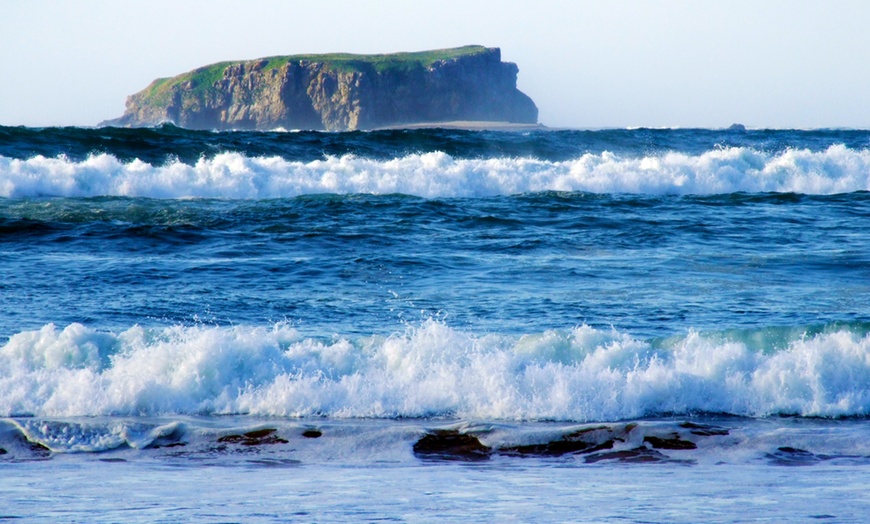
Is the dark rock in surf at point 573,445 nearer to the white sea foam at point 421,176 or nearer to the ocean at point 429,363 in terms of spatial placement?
the ocean at point 429,363

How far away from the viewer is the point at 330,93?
98.5 meters

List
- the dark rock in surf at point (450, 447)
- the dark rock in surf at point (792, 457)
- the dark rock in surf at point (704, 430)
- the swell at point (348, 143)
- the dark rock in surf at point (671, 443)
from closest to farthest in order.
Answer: the dark rock in surf at point (792, 457) → the dark rock in surf at point (450, 447) → the dark rock in surf at point (671, 443) → the dark rock in surf at point (704, 430) → the swell at point (348, 143)

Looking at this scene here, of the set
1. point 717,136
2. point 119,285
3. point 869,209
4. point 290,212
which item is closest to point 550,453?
point 119,285

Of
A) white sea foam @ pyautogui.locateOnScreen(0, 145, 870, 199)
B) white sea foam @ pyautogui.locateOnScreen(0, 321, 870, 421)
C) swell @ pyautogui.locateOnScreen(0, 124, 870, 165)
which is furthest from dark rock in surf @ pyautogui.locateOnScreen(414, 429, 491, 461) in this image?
swell @ pyautogui.locateOnScreen(0, 124, 870, 165)

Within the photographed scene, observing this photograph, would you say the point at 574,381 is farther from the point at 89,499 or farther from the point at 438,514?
the point at 89,499

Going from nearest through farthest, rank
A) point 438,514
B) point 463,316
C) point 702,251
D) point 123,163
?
point 438,514, point 463,316, point 702,251, point 123,163

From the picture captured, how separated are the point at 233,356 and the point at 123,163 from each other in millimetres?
15615

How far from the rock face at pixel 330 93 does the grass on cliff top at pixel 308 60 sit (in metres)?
0.11

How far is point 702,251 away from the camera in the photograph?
13.4m

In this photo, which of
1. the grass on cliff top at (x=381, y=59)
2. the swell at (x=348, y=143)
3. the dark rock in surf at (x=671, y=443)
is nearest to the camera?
the dark rock in surf at (x=671, y=443)

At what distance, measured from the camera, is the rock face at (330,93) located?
9850 centimetres

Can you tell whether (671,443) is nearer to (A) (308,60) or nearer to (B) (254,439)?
(B) (254,439)

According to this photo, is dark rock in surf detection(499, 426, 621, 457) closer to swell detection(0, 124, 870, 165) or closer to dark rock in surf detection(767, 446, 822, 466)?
dark rock in surf detection(767, 446, 822, 466)

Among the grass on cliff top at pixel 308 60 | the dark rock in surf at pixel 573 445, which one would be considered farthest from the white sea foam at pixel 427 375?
the grass on cliff top at pixel 308 60
